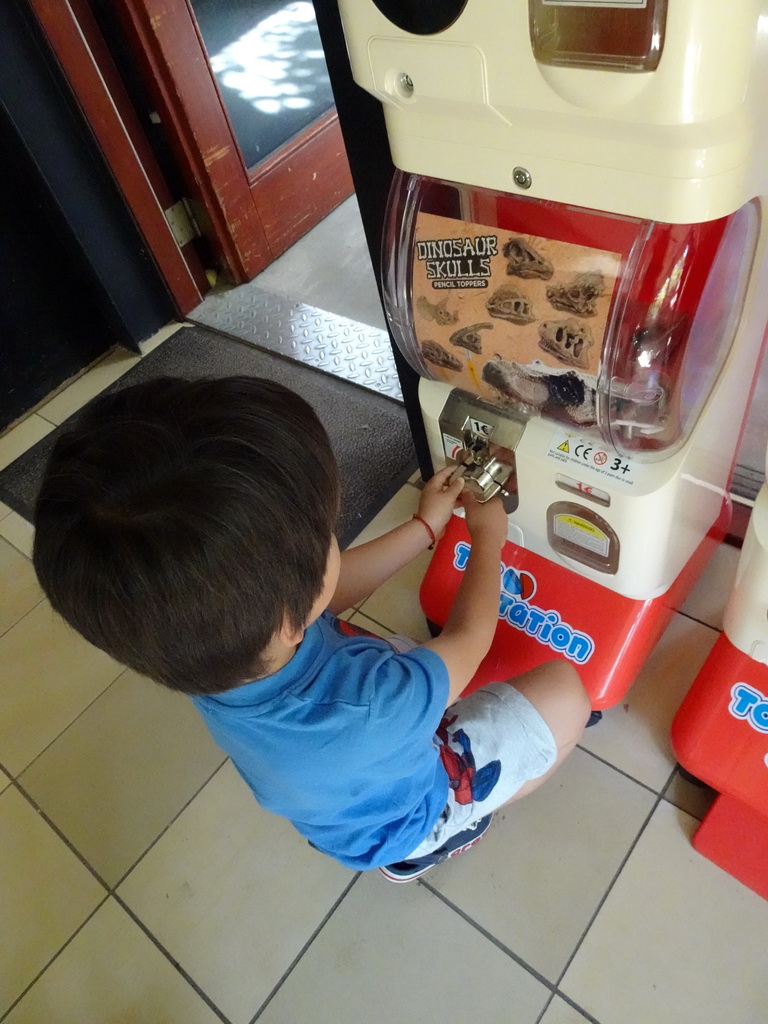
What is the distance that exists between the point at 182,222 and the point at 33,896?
1.73 meters

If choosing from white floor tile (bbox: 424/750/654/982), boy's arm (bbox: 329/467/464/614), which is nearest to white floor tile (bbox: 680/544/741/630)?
white floor tile (bbox: 424/750/654/982)

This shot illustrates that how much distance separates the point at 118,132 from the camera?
1802 mm

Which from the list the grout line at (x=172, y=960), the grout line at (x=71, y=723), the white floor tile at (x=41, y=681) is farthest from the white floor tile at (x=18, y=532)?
the grout line at (x=172, y=960)

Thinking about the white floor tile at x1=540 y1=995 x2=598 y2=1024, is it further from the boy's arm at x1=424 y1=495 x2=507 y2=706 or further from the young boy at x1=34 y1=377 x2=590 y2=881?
the boy's arm at x1=424 y1=495 x2=507 y2=706

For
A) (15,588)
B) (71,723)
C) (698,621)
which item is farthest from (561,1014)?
(15,588)

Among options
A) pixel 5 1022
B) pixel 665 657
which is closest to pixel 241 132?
pixel 665 657

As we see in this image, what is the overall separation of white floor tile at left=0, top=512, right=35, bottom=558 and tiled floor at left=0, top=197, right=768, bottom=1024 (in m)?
0.55

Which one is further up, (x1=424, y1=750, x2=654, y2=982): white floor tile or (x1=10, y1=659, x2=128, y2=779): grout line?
(x1=424, y1=750, x2=654, y2=982): white floor tile

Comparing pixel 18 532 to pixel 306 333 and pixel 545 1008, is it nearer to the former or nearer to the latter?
pixel 306 333

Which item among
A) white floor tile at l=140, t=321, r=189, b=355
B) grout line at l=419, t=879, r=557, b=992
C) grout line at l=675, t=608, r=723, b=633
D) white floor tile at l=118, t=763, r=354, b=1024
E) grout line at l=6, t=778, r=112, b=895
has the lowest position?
grout line at l=6, t=778, r=112, b=895

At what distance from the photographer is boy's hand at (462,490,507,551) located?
899 mm

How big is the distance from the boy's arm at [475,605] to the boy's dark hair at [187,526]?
0.81 feet

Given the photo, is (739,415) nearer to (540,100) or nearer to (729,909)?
(540,100)

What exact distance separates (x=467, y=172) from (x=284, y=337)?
139 cm
